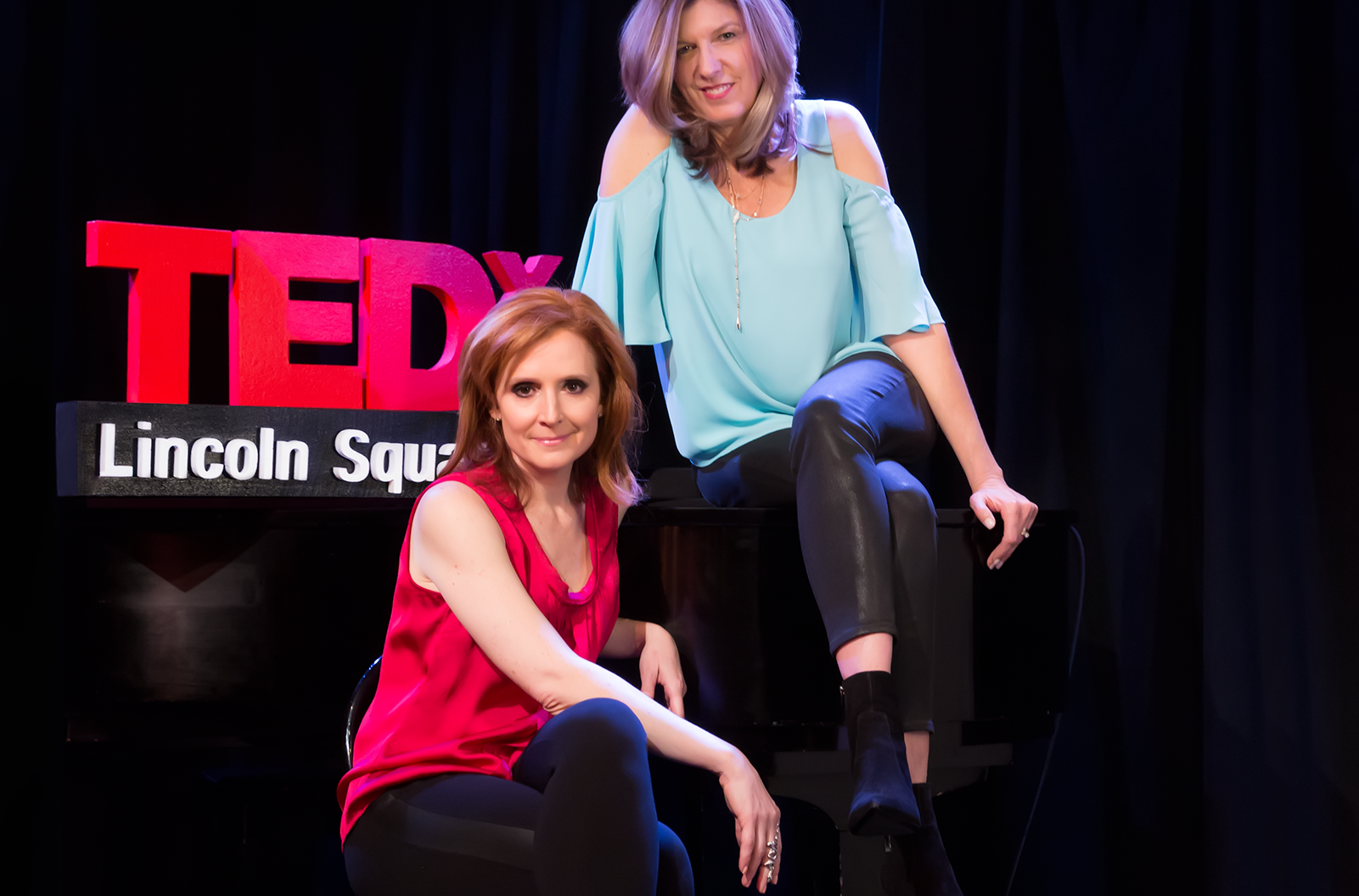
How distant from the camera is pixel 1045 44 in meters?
2.95

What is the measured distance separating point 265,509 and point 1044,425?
5.99ft

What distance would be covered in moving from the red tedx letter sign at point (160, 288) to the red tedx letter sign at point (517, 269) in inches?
20.7

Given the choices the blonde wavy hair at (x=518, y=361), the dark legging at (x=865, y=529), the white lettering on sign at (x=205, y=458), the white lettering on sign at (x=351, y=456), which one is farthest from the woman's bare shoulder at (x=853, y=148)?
the white lettering on sign at (x=205, y=458)

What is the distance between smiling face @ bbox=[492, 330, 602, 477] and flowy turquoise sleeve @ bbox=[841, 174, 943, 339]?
2.24 feet

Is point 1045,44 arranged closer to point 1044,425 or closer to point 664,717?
point 1044,425

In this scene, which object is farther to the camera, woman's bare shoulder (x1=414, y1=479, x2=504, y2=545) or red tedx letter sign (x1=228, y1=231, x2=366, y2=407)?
red tedx letter sign (x1=228, y1=231, x2=366, y2=407)

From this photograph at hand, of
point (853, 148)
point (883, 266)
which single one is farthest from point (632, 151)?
point (883, 266)

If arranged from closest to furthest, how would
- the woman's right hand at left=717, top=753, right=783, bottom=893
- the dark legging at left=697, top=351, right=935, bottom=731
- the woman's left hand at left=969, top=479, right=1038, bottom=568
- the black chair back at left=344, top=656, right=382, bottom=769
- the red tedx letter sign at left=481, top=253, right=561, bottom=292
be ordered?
the woman's right hand at left=717, top=753, right=783, bottom=893 < the black chair back at left=344, top=656, right=382, bottom=769 < the dark legging at left=697, top=351, right=935, bottom=731 < the woman's left hand at left=969, top=479, right=1038, bottom=568 < the red tedx letter sign at left=481, top=253, right=561, bottom=292

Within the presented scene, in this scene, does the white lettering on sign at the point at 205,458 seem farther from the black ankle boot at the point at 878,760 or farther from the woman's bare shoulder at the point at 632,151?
the black ankle boot at the point at 878,760

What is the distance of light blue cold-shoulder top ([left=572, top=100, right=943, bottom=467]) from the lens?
2.13m

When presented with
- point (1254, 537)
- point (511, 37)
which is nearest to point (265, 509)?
point (511, 37)

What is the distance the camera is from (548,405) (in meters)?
1.57

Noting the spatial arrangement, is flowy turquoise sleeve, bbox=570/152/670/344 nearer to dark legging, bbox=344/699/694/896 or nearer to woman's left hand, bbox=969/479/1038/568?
woman's left hand, bbox=969/479/1038/568

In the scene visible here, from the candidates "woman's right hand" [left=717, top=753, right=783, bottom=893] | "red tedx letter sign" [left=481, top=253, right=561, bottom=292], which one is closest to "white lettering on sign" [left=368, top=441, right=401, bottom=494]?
"red tedx letter sign" [left=481, top=253, right=561, bottom=292]
